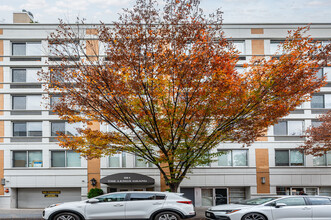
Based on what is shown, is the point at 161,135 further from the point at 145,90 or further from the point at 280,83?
the point at 280,83

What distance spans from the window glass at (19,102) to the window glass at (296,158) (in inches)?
754

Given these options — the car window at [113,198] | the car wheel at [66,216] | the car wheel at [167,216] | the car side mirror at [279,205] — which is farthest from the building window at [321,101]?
the car wheel at [66,216]

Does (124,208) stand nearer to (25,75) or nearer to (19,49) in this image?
(25,75)

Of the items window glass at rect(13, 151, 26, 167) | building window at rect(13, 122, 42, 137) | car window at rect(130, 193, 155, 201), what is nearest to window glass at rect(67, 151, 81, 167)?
building window at rect(13, 122, 42, 137)

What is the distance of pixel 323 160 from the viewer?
2319 centimetres

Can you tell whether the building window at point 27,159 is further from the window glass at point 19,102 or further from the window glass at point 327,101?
the window glass at point 327,101

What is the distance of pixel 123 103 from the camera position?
45.6 feet

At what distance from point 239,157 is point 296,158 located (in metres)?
4.02

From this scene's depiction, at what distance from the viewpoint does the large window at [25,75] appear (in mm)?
23359

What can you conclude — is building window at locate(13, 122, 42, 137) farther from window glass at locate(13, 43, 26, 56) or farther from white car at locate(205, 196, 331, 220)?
white car at locate(205, 196, 331, 220)

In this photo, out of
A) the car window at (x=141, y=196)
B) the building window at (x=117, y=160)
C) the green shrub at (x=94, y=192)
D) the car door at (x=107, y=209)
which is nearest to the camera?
the car door at (x=107, y=209)

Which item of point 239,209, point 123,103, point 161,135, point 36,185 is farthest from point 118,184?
point 239,209

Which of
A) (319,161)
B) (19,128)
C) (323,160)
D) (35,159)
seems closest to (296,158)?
(319,161)

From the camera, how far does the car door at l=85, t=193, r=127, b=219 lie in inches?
461
